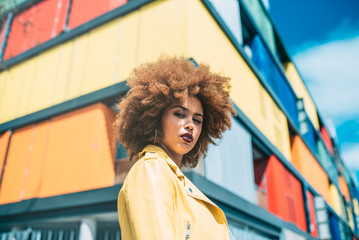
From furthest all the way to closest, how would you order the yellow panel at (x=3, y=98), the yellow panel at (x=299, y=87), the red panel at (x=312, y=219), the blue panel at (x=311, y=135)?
the blue panel at (x=311, y=135) < the yellow panel at (x=299, y=87) < the red panel at (x=312, y=219) < the yellow panel at (x=3, y=98)

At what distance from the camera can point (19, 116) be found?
889cm

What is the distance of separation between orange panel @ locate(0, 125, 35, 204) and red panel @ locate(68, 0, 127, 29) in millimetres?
3195

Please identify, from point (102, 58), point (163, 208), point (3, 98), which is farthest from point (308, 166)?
point (163, 208)

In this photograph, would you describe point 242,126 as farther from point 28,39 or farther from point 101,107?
point 28,39

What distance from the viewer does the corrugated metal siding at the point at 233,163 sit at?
618 centimetres

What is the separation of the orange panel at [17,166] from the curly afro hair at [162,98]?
21.1ft

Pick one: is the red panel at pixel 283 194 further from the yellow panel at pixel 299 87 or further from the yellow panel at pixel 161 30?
the yellow panel at pixel 161 30

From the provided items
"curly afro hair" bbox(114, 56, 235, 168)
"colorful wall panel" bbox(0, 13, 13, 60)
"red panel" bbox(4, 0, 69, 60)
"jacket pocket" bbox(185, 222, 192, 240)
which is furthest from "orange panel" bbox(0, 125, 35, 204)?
"jacket pocket" bbox(185, 222, 192, 240)

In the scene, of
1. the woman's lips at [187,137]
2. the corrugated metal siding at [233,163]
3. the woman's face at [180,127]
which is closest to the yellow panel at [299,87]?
the corrugated metal siding at [233,163]

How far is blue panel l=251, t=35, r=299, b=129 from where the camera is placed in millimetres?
11047

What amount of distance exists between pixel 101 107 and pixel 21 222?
3.26 m

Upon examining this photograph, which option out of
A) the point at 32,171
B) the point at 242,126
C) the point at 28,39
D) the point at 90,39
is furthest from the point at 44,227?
the point at 28,39

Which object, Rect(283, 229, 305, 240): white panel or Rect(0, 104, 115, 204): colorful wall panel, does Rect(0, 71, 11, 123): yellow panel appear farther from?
Rect(283, 229, 305, 240): white panel

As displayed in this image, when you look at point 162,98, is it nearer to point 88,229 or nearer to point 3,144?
point 88,229
